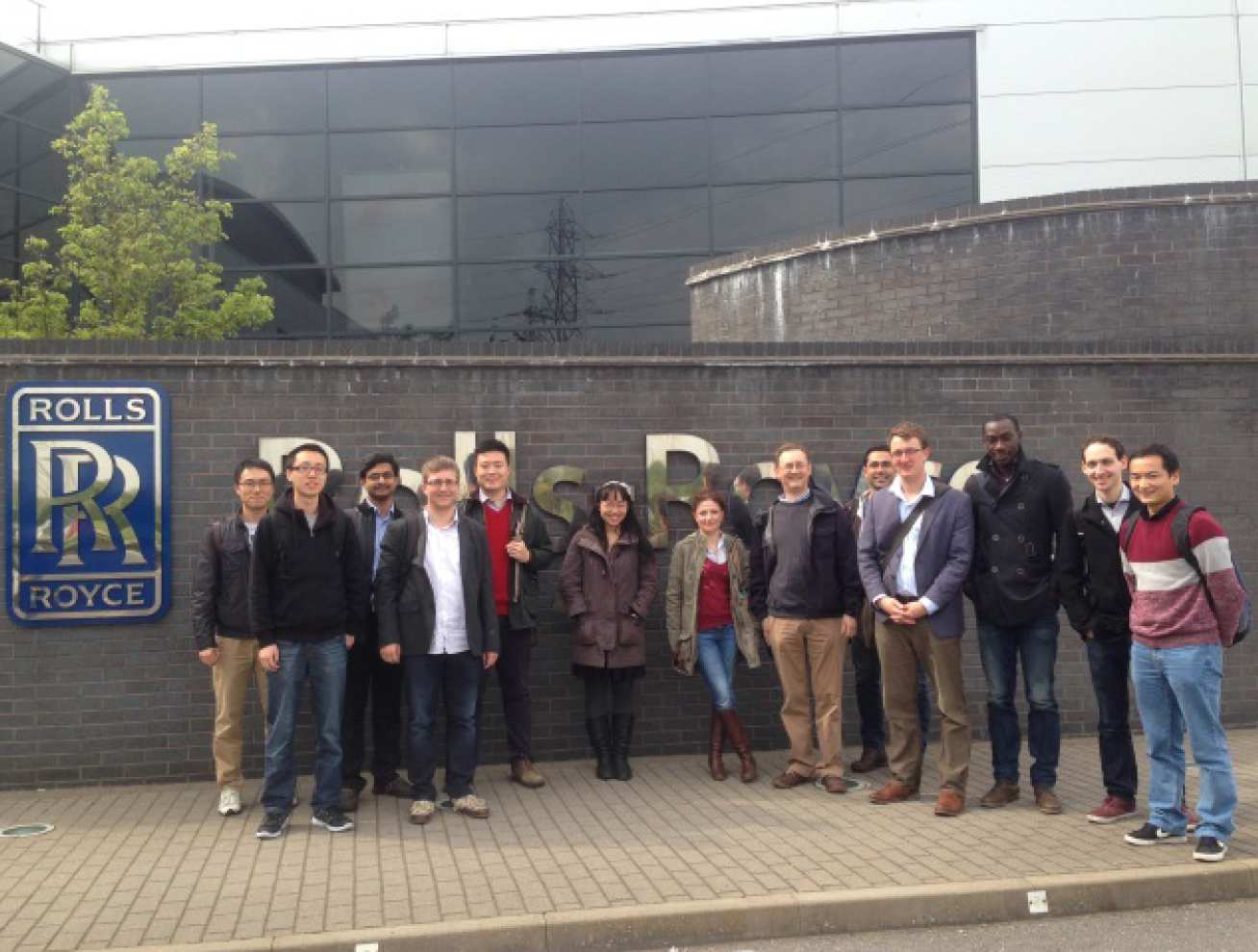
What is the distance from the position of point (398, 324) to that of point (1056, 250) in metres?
11.5

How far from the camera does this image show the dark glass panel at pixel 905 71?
18.7m

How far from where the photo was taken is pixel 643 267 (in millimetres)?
18688

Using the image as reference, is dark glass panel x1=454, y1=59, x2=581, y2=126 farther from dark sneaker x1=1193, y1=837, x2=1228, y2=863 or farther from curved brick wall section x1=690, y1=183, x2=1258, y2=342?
dark sneaker x1=1193, y1=837, x2=1228, y2=863

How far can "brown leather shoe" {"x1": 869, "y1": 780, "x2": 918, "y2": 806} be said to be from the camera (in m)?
6.41

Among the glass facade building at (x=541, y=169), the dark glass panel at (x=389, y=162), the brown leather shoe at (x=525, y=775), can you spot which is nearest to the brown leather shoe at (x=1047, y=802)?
the brown leather shoe at (x=525, y=775)

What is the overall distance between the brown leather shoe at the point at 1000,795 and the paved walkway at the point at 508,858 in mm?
64

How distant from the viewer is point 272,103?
63.5 ft

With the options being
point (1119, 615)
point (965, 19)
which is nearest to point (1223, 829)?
point (1119, 615)

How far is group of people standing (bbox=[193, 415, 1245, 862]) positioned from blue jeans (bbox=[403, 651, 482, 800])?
0.05ft

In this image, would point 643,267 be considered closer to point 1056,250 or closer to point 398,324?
point 398,324

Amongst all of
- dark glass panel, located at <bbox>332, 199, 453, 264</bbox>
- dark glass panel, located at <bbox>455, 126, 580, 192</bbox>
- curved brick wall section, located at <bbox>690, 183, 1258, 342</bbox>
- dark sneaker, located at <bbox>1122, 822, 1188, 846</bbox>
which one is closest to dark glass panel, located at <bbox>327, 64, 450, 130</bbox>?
dark glass panel, located at <bbox>455, 126, 580, 192</bbox>

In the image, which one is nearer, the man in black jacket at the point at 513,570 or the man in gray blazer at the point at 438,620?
the man in gray blazer at the point at 438,620

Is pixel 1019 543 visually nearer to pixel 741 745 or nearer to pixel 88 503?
pixel 741 745

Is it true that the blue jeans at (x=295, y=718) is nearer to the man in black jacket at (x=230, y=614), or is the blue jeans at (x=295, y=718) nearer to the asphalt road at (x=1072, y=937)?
the man in black jacket at (x=230, y=614)
